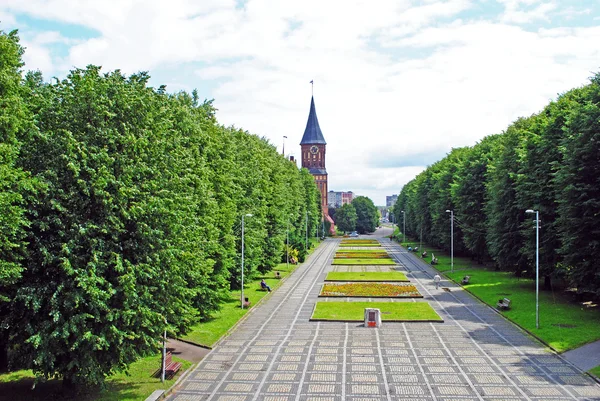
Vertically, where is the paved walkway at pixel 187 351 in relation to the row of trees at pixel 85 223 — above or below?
below

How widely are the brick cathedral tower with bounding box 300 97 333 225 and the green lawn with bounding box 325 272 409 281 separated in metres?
106

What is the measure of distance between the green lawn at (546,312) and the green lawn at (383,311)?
603 centimetres

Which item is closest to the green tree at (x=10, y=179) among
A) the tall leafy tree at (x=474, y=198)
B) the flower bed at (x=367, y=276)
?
the flower bed at (x=367, y=276)

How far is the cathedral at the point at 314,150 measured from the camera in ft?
585

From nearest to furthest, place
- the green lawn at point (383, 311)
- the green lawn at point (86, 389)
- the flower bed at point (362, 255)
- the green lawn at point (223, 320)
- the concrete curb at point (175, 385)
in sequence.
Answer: the green lawn at point (86, 389)
the concrete curb at point (175, 385)
the green lawn at point (223, 320)
the green lawn at point (383, 311)
the flower bed at point (362, 255)

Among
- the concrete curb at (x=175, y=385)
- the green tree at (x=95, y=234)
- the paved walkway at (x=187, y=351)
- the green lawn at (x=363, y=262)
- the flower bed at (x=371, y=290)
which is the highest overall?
the green tree at (x=95, y=234)

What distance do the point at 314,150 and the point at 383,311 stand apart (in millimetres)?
134584

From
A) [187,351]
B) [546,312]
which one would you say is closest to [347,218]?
[546,312]

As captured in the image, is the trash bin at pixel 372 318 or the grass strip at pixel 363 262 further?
the grass strip at pixel 363 262

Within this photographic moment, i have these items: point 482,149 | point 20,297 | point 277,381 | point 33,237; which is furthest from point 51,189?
point 482,149

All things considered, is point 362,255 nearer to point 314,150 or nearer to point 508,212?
point 508,212

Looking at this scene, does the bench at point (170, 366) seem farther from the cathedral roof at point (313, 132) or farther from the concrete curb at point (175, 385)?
the cathedral roof at point (313, 132)

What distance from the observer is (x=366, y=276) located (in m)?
69.2

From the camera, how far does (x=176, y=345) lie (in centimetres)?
3516
